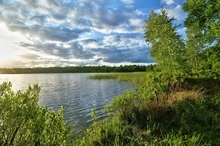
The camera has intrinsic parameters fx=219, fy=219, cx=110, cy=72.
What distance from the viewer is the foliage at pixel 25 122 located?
4367 mm

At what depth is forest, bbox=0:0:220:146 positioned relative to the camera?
4633 millimetres

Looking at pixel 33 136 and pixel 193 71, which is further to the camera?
pixel 193 71

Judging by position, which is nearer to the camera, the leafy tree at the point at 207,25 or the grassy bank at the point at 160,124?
the grassy bank at the point at 160,124

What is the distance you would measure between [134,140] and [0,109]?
3.72 meters

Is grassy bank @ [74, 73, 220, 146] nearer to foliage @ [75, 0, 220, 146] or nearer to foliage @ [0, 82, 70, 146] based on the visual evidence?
foliage @ [75, 0, 220, 146]

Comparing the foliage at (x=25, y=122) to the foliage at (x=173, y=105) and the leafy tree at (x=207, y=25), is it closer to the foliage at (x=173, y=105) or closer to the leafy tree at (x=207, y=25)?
the foliage at (x=173, y=105)

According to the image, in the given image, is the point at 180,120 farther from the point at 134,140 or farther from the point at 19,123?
the point at 19,123

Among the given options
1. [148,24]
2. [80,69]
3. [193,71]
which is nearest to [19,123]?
[193,71]

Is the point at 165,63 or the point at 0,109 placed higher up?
the point at 165,63

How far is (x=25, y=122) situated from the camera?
15.1 ft

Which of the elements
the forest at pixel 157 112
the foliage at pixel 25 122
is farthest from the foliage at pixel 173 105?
the foliage at pixel 25 122

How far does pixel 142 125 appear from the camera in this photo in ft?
25.4

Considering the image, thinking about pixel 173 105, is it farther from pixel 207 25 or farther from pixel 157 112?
pixel 207 25

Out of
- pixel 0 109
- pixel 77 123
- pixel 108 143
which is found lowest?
pixel 77 123
